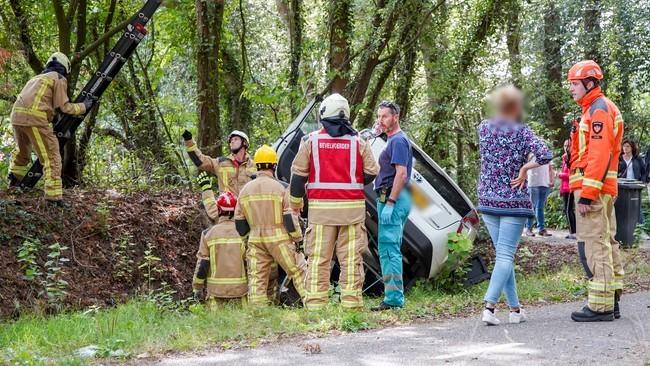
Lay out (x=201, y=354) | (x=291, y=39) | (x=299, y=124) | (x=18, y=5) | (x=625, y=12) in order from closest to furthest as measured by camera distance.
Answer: (x=201, y=354) → (x=299, y=124) → (x=18, y=5) → (x=291, y=39) → (x=625, y=12)

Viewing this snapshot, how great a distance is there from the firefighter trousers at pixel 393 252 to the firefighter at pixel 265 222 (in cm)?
91

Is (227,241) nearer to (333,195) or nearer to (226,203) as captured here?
(226,203)

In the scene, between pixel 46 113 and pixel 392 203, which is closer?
pixel 392 203

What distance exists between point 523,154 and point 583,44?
14.4m

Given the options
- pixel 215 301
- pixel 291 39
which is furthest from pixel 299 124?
pixel 291 39

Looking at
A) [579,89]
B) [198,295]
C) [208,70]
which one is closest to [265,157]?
[198,295]

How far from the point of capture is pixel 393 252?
24.7 ft

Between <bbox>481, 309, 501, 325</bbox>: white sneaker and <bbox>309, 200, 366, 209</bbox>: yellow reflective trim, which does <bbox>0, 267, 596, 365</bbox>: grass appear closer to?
<bbox>481, 309, 501, 325</bbox>: white sneaker

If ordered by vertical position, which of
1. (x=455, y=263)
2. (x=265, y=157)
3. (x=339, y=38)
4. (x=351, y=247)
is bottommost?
(x=455, y=263)

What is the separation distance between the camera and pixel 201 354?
5512 millimetres

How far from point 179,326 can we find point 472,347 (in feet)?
7.75

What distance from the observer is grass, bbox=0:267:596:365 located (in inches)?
222

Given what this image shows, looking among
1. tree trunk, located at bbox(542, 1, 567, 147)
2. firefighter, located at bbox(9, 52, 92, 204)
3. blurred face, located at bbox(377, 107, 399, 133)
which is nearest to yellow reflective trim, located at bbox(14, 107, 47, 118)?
firefighter, located at bbox(9, 52, 92, 204)

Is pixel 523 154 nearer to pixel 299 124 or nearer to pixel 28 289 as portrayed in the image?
pixel 299 124
